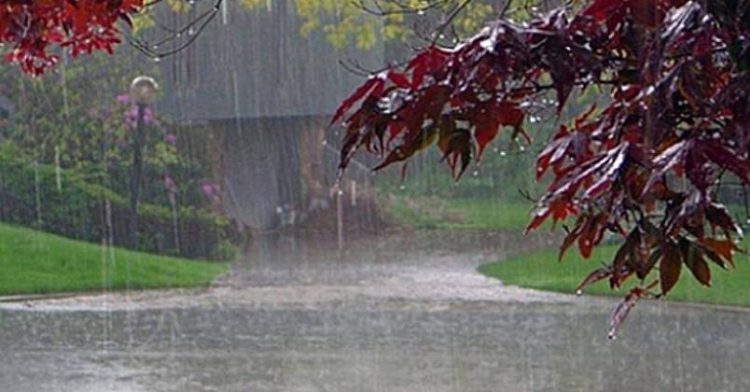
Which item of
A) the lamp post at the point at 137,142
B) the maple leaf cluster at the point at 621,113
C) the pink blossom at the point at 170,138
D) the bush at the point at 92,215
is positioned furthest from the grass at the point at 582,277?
the maple leaf cluster at the point at 621,113

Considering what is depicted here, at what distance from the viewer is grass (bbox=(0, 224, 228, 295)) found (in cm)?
1505

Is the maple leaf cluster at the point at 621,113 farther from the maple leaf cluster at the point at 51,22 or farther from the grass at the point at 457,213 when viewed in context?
the grass at the point at 457,213

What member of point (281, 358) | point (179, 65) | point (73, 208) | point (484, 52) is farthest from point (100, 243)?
point (484, 52)

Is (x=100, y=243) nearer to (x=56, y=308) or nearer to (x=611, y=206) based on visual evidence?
(x=56, y=308)

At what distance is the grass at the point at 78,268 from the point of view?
15.0 metres

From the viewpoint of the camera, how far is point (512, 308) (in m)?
13.5

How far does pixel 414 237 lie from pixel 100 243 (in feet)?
17.5

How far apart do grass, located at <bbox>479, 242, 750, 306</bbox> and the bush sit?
3.84 metres

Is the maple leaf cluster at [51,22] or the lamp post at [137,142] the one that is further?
the lamp post at [137,142]

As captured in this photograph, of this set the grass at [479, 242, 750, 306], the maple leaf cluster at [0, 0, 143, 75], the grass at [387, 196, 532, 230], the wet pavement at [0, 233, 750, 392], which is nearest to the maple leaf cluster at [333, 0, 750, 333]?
the maple leaf cluster at [0, 0, 143, 75]

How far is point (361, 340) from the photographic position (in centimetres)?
1083

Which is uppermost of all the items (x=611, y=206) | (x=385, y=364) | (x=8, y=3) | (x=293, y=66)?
(x=293, y=66)

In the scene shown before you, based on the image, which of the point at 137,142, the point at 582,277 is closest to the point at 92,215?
the point at 137,142

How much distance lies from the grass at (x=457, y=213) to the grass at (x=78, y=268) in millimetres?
6014
